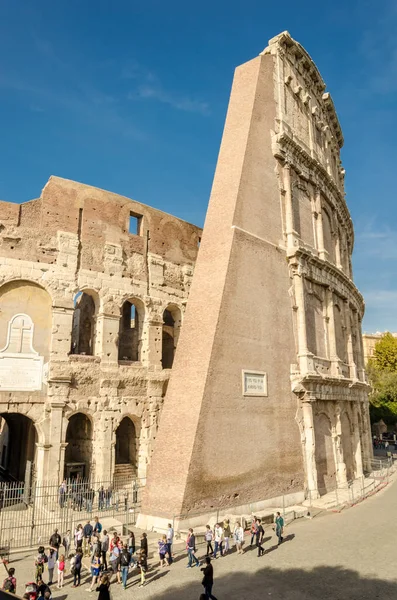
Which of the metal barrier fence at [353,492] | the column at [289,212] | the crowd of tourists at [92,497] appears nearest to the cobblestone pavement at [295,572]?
the metal barrier fence at [353,492]

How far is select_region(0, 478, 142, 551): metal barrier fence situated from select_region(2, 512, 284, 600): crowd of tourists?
1.83m

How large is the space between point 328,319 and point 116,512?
14852 mm

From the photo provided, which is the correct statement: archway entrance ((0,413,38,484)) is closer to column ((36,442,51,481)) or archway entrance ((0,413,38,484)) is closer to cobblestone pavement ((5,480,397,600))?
column ((36,442,51,481))

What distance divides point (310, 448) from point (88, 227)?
14.8 m

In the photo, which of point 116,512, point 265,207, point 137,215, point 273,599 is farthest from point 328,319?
point 273,599

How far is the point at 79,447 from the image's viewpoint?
71.7ft

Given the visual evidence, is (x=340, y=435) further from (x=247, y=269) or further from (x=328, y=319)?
(x=247, y=269)

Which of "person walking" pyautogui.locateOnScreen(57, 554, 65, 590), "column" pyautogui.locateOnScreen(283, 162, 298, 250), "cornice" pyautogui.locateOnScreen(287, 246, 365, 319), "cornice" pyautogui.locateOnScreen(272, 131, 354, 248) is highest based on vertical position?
"cornice" pyautogui.locateOnScreen(272, 131, 354, 248)

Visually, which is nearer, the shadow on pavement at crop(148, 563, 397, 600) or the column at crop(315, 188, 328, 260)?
the shadow on pavement at crop(148, 563, 397, 600)

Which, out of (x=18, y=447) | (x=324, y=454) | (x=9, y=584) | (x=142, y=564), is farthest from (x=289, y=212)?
(x=9, y=584)

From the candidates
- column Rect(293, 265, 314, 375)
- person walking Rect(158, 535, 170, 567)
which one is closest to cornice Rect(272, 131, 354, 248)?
column Rect(293, 265, 314, 375)

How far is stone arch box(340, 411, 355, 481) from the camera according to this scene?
79.1 ft

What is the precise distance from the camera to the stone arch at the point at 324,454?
68.3 feet

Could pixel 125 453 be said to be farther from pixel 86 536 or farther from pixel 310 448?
pixel 86 536
